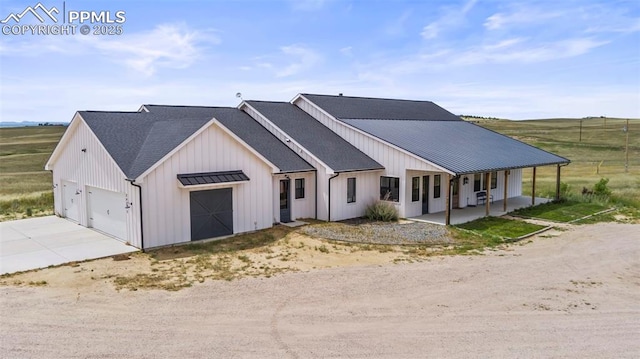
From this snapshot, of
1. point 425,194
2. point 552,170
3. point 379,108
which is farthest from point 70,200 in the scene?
point 552,170

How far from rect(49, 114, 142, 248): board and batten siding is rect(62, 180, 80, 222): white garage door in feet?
0.63

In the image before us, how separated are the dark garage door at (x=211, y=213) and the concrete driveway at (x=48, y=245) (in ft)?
7.28

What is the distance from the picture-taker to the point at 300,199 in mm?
20328

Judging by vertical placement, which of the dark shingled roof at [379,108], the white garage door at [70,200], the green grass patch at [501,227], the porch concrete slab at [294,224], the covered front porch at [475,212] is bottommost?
the green grass patch at [501,227]

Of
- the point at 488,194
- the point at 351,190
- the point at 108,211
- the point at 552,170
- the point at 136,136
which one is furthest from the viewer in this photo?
the point at 552,170

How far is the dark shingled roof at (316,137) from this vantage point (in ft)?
67.3

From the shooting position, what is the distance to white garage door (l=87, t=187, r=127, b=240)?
16234mm

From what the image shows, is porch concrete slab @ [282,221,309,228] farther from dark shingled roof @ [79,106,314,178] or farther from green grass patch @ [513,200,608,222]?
green grass patch @ [513,200,608,222]

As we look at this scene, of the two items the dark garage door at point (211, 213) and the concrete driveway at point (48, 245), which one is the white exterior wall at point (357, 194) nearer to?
the dark garage door at point (211, 213)

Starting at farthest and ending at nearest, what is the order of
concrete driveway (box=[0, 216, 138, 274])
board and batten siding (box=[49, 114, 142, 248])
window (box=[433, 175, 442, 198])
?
window (box=[433, 175, 442, 198]) < board and batten siding (box=[49, 114, 142, 248]) < concrete driveway (box=[0, 216, 138, 274])

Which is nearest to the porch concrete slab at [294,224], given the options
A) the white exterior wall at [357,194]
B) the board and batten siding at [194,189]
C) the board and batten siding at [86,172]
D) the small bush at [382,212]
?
the board and batten siding at [194,189]

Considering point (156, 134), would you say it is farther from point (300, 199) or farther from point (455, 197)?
point (455, 197)

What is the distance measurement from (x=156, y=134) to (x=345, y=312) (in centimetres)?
1081

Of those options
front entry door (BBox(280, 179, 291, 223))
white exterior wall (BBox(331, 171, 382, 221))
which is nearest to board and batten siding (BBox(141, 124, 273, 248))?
front entry door (BBox(280, 179, 291, 223))
